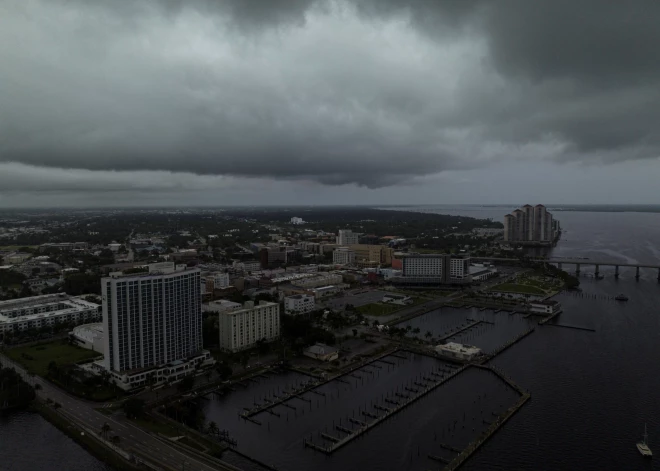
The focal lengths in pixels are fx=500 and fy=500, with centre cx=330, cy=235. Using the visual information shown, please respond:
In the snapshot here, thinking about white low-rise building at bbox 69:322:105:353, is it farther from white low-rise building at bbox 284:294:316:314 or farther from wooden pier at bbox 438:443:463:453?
wooden pier at bbox 438:443:463:453

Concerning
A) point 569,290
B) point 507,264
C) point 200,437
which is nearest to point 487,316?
point 569,290

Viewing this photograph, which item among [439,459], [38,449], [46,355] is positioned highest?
[439,459]

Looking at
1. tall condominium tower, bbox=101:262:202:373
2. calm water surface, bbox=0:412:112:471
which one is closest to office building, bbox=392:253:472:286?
tall condominium tower, bbox=101:262:202:373

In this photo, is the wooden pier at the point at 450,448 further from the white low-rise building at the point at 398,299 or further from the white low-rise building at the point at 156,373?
the white low-rise building at the point at 398,299

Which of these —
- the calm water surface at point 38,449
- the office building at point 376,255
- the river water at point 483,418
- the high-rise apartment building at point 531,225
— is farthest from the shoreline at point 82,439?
the high-rise apartment building at point 531,225

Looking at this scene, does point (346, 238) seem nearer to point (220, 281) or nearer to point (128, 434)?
point (220, 281)

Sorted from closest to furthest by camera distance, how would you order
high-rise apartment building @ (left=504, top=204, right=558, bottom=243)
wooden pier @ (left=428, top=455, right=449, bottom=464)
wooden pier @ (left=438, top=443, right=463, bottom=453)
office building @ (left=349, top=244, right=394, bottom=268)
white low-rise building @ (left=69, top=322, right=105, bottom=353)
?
wooden pier @ (left=428, top=455, right=449, bottom=464), wooden pier @ (left=438, top=443, right=463, bottom=453), white low-rise building @ (left=69, top=322, right=105, bottom=353), office building @ (left=349, top=244, right=394, bottom=268), high-rise apartment building @ (left=504, top=204, right=558, bottom=243)

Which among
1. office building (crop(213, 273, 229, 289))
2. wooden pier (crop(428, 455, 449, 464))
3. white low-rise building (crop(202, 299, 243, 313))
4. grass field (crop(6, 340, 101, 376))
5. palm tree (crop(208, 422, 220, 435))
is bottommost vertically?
grass field (crop(6, 340, 101, 376))

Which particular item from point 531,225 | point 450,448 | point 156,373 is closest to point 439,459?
point 450,448
